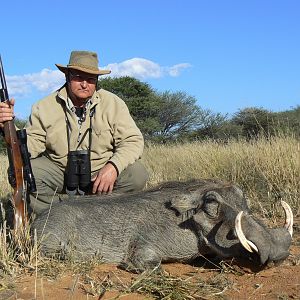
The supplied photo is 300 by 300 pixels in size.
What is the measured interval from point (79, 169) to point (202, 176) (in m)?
3.01

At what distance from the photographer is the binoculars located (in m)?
5.47

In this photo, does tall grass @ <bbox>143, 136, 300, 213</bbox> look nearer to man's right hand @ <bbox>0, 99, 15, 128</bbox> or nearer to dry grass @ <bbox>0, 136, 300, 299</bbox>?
dry grass @ <bbox>0, 136, 300, 299</bbox>

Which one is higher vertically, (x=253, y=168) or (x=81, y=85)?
(x=81, y=85)

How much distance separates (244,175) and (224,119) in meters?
13.6

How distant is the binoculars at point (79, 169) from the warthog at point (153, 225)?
2.90 feet

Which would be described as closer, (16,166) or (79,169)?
(16,166)

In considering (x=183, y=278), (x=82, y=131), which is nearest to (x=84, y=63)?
(x=82, y=131)

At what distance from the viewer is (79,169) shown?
18.0ft

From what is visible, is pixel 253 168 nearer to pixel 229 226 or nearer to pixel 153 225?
pixel 153 225

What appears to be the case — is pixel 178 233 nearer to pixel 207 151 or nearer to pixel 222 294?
pixel 222 294

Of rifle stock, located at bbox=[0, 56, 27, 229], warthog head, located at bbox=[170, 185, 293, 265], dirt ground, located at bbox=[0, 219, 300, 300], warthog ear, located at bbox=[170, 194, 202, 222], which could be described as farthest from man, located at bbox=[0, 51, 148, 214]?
dirt ground, located at bbox=[0, 219, 300, 300]

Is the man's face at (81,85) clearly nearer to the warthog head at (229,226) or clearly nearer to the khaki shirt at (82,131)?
the khaki shirt at (82,131)

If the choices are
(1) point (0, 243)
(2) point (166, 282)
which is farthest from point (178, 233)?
(1) point (0, 243)

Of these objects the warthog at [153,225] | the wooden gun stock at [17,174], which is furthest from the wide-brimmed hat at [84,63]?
the warthog at [153,225]
